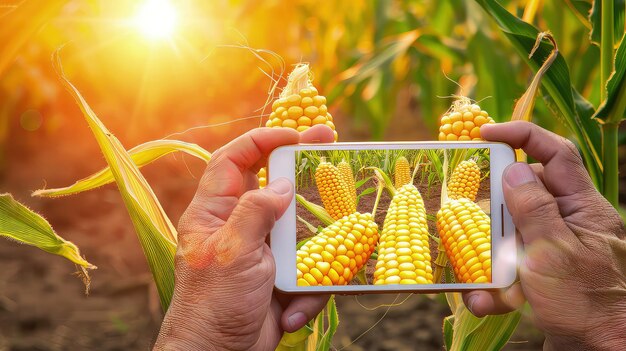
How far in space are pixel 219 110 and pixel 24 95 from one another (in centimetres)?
60

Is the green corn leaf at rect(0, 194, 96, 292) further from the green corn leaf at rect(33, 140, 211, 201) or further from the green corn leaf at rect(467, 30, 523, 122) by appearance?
the green corn leaf at rect(467, 30, 523, 122)

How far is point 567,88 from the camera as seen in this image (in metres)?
0.74

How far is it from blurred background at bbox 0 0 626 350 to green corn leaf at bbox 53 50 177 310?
86 cm

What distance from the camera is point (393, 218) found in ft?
1.96

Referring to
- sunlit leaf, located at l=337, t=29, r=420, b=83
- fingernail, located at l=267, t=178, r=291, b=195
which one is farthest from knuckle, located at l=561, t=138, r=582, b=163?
sunlit leaf, located at l=337, t=29, r=420, b=83

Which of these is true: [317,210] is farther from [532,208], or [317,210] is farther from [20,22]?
[20,22]

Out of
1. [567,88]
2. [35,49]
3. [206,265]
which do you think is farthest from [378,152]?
[35,49]

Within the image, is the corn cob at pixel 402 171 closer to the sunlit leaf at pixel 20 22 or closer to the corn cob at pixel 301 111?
the corn cob at pixel 301 111

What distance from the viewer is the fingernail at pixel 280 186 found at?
0.57m

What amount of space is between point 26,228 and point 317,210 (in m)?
0.30

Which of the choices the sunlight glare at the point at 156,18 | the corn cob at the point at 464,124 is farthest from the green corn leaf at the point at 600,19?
the sunlight glare at the point at 156,18

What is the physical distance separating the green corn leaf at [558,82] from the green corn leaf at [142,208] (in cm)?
42

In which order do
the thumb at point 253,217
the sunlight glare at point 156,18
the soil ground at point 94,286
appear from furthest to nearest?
the soil ground at point 94,286
the sunlight glare at point 156,18
the thumb at point 253,217

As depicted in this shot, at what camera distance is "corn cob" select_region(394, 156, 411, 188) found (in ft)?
1.91
